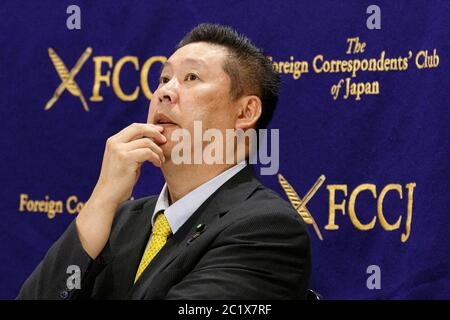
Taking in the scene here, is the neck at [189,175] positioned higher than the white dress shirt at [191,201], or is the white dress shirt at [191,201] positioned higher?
the neck at [189,175]

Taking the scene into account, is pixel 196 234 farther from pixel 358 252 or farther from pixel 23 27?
pixel 23 27

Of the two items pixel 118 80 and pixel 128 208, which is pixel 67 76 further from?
pixel 128 208

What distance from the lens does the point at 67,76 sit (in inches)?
99.6

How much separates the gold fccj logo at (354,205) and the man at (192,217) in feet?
1.56

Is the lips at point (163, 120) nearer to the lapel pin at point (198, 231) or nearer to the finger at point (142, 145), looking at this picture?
the finger at point (142, 145)

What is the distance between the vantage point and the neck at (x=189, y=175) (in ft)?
5.84

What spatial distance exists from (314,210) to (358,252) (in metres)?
0.18

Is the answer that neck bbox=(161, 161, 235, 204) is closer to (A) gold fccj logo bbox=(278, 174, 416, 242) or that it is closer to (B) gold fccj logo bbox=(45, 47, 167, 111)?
(A) gold fccj logo bbox=(278, 174, 416, 242)

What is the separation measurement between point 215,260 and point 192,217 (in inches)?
8.4

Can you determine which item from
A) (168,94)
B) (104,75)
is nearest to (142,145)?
(168,94)

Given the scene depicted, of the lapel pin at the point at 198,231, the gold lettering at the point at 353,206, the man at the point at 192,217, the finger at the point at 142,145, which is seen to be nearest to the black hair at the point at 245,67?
the man at the point at 192,217
